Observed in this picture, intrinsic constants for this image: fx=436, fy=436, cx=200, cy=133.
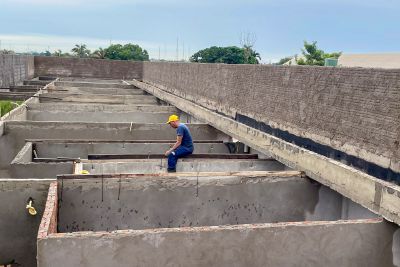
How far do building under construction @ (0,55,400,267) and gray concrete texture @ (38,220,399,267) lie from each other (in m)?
0.01

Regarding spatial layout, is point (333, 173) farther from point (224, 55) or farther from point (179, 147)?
point (224, 55)

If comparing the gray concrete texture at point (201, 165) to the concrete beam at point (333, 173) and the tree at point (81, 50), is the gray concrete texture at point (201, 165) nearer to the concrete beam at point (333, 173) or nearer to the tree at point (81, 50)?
the concrete beam at point (333, 173)

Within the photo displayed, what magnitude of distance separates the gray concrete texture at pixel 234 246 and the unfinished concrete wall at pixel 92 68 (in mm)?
31697

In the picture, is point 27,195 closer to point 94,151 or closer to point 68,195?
point 68,195

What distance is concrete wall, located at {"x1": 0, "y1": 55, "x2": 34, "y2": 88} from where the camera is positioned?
2024 cm

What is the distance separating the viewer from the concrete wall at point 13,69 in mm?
20244

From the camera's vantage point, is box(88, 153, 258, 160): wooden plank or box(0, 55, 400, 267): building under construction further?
box(88, 153, 258, 160): wooden plank

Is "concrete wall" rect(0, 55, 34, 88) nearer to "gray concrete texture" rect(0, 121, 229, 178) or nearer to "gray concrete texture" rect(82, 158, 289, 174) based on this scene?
"gray concrete texture" rect(0, 121, 229, 178)

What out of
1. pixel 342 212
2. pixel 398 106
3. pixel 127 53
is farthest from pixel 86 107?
pixel 127 53

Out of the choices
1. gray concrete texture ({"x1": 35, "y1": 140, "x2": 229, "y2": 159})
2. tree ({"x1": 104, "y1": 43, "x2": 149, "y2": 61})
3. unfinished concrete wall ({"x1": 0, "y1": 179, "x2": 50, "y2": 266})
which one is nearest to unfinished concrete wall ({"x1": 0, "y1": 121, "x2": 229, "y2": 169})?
gray concrete texture ({"x1": 35, "y1": 140, "x2": 229, "y2": 159})

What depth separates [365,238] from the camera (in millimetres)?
5047

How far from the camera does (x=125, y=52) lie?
72.1m

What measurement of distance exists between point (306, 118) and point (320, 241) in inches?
124

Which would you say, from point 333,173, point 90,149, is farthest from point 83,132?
point 333,173
